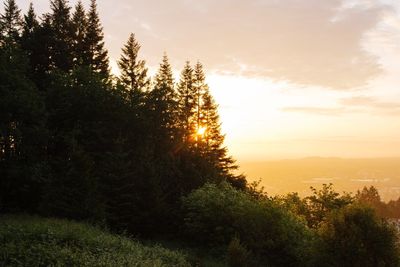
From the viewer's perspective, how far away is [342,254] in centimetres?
3253

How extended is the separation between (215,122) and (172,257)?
152ft

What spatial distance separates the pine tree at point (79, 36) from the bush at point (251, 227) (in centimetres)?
2683

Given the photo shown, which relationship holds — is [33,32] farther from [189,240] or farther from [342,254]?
[342,254]

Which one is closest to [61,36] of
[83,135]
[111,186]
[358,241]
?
[83,135]

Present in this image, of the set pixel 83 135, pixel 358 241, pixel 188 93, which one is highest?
pixel 188 93

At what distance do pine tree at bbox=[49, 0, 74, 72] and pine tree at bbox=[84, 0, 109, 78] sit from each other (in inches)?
119

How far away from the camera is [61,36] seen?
170 ft

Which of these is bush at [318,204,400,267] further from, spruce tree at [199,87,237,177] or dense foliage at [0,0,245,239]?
spruce tree at [199,87,237,177]

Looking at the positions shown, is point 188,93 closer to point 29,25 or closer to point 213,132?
point 213,132

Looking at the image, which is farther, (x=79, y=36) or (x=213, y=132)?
(x=213, y=132)

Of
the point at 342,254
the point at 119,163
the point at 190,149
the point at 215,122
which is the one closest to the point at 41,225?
the point at 119,163

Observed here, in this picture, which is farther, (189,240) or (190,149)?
(190,149)

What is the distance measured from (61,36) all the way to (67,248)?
37.1 meters

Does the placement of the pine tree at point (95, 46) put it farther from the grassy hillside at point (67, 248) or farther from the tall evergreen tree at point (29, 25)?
the grassy hillside at point (67, 248)
